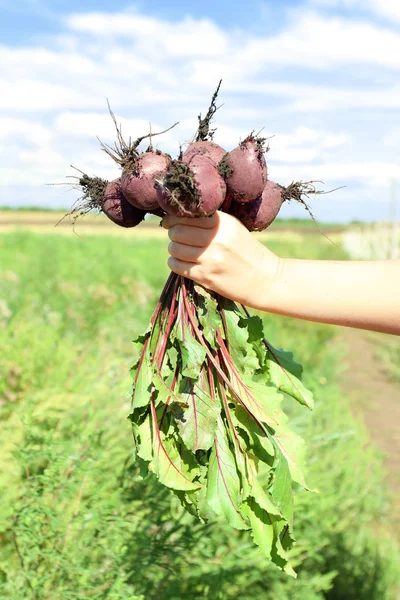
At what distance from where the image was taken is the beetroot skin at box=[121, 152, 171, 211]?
1.51m

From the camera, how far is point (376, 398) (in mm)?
7746

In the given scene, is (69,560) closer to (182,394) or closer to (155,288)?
(182,394)

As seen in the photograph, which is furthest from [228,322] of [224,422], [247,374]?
[224,422]

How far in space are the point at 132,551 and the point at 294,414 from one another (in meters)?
1.74

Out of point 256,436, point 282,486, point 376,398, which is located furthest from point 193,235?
point 376,398

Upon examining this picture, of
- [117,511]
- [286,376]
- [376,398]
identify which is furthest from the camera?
[376,398]

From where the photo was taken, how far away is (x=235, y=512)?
1529mm

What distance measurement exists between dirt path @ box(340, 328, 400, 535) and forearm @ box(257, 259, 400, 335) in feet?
10.3

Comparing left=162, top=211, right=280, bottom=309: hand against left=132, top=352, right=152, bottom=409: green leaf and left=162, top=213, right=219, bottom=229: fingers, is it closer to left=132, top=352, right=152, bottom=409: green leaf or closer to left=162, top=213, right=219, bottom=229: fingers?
left=162, top=213, right=219, bottom=229: fingers

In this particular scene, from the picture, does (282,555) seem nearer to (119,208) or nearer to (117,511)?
(117,511)

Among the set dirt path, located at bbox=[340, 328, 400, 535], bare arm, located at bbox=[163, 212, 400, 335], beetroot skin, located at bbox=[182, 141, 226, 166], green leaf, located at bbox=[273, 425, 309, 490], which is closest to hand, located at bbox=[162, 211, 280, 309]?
bare arm, located at bbox=[163, 212, 400, 335]

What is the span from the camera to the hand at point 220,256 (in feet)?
5.09

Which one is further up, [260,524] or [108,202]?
[108,202]

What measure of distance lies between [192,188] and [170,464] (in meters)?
0.67
